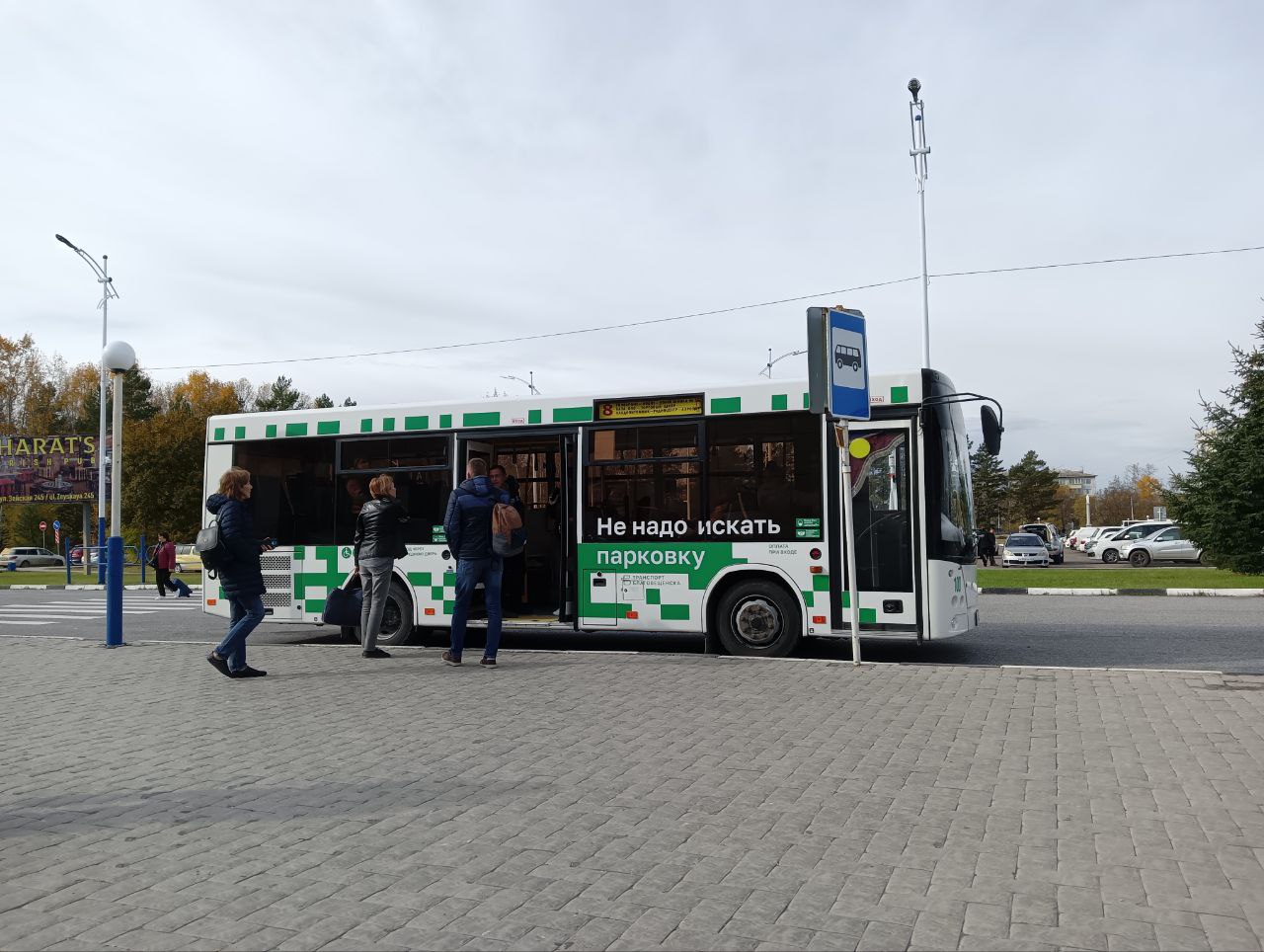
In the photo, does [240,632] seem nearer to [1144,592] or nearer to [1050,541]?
[1144,592]

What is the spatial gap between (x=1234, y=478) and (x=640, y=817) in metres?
26.2

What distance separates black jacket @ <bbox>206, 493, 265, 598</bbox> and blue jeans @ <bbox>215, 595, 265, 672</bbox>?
7cm

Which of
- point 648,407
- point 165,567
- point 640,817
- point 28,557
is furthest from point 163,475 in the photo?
point 640,817

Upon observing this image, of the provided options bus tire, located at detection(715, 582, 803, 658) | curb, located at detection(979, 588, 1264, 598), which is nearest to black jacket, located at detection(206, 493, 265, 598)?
bus tire, located at detection(715, 582, 803, 658)

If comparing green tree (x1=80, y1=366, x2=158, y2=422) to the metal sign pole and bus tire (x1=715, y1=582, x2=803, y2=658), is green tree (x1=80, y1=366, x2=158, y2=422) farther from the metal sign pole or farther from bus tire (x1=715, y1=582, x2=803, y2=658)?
the metal sign pole

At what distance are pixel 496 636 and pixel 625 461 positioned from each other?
8.04ft

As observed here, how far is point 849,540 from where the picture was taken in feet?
30.8

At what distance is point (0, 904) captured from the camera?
369 centimetres

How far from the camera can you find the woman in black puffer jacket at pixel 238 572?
29.8ft

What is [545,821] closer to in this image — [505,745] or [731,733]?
[505,745]

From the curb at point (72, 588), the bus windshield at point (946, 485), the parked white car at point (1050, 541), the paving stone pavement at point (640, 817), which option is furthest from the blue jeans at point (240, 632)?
the parked white car at point (1050, 541)

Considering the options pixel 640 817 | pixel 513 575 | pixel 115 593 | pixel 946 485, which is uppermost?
pixel 946 485

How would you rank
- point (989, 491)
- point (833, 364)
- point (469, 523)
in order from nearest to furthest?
point (833, 364)
point (469, 523)
point (989, 491)

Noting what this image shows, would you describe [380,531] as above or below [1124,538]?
above
